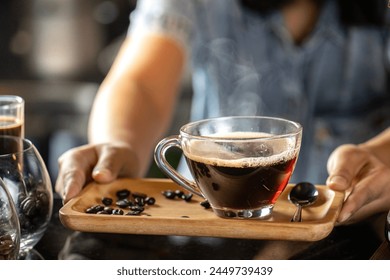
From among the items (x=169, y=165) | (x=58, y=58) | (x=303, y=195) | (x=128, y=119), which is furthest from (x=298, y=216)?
(x=58, y=58)

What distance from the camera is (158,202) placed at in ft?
3.46

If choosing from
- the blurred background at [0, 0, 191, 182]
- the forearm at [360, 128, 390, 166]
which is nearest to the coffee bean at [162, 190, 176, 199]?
the forearm at [360, 128, 390, 166]

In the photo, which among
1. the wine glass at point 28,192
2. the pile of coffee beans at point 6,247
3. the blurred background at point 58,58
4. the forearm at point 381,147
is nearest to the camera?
the pile of coffee beans at point 6,247

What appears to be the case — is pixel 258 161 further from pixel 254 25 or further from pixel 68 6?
pixel 68 6

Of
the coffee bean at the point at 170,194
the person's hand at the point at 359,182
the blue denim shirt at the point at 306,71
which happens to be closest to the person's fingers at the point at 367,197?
the person's hand at the point at 359,182

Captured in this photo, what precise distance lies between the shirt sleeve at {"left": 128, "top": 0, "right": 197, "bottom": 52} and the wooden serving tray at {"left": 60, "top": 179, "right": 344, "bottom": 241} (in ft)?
2.35

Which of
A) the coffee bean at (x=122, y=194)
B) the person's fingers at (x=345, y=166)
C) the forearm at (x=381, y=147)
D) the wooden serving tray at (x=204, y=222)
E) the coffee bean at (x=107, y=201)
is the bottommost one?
the forearm at (x=381, y=147)

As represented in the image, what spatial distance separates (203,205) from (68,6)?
7.03ft

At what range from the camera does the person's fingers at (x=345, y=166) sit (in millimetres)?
1046

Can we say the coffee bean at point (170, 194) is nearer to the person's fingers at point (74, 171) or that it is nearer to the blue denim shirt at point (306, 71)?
the person's fingers at point (74, 171)

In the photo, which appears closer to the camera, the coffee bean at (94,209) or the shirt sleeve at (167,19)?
the coffee bean at (94,209)

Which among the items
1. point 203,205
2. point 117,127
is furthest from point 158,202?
point 117,127

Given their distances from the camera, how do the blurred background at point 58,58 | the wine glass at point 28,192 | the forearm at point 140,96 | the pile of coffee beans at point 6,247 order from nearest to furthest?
the pile of coffee beans at point 6,247 < the wine glass at point 28,192 < the forearm at point 140,96 < the blurred background at point 58,58

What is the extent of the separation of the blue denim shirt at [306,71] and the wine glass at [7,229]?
3.17 feet
